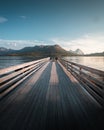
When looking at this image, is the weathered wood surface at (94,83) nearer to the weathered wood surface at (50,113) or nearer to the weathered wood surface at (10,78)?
the weathered wood surface at (50,113)

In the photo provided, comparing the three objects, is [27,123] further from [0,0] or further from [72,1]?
[0,0]

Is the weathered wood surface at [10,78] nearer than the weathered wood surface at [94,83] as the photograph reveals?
No

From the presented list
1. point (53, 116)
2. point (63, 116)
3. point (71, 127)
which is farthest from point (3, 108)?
point (71, 127)

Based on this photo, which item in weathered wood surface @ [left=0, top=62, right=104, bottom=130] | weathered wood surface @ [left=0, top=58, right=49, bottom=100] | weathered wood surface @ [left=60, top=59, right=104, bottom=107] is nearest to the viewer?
weathered wood surface @ [left=0, top=62, right=104, bottom=130]

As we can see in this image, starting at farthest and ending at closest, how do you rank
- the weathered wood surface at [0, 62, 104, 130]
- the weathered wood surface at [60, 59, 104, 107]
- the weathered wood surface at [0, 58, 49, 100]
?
the weathered wood surface at [0, 58, 49, 100] → the weathered wood surface at [60, 59, 104, 107] → the weathered wood surface at [0, 62, 104, 130]

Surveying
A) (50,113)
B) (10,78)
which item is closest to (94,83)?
(50,113)

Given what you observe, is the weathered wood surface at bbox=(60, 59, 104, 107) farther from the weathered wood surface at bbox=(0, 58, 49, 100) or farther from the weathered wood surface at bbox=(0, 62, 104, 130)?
the weathered wood surface at bbox=(0, 58, 49, 100)

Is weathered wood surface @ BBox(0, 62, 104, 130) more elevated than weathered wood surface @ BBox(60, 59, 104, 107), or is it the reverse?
weathered wood surface @ BBox(60, 59, 104, 107)

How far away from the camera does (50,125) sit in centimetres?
297

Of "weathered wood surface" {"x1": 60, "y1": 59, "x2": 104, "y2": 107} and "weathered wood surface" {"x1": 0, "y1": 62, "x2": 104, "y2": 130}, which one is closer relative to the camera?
"weathered wood surface" {"x1": 0, "y1": 62, "x2": 104, "y2": 130}

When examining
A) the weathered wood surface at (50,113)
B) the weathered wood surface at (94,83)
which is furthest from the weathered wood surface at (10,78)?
the weathered wood surface at (94,83)

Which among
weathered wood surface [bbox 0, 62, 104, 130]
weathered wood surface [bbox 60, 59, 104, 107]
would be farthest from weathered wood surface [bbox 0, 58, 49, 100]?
weathered wood surface [bbox 60, 59, 104, 107]

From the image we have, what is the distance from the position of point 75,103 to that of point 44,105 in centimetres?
104

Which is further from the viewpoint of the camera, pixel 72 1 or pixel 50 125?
pixel 72 1
